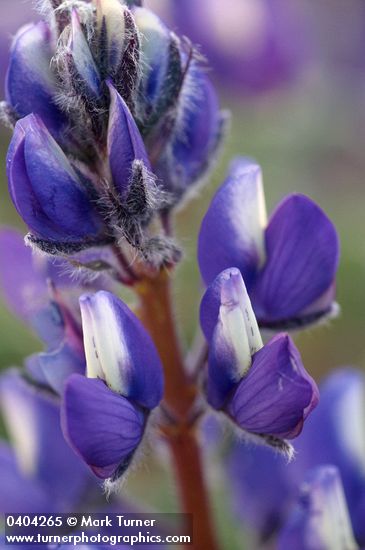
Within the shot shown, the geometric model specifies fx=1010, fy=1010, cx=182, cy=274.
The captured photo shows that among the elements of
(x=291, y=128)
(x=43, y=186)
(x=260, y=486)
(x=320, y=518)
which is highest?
(x=43, y=186)

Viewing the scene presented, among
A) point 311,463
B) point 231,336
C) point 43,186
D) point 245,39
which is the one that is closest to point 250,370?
point 231,336

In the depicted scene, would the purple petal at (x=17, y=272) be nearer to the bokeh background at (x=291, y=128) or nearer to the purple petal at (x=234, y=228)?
the purple petal at (x=234, y=228)

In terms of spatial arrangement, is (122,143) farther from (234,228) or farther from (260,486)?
(260,486)

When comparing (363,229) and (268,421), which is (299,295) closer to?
(268,421)

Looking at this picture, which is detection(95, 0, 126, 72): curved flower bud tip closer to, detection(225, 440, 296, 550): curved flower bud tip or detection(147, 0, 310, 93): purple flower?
detection(225, 440, 296, 550): curved flower bud tip

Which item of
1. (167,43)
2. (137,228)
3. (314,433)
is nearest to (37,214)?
(137,228)
